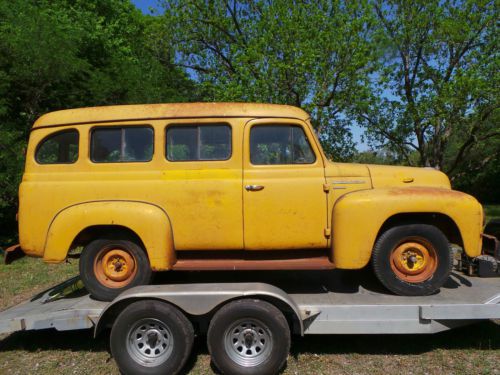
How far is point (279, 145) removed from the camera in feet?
12.9

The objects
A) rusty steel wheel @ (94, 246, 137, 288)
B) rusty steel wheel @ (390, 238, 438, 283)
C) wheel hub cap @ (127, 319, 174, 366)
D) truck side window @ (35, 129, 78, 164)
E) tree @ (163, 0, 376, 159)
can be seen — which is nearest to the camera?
wheel hub cap @ (127, 319, 174, 366)

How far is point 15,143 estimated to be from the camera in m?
9.19

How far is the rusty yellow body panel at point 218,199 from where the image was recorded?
3605 millimetres

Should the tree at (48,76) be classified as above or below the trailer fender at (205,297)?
above

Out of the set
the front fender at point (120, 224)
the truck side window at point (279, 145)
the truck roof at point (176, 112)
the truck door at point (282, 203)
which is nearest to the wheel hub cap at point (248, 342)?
the truck door at point (282, 203)

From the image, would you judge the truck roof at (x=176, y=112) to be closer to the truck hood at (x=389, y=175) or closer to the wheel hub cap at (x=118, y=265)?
the truck hood at (x=389, y=175)

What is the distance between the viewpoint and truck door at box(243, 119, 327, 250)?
3.76m

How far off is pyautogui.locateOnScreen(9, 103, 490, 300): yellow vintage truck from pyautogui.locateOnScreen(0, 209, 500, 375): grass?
0.67 m

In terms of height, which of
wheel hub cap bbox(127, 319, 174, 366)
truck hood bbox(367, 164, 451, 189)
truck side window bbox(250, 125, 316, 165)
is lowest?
wheel hub cap bbox(127, 319, 174, 366)

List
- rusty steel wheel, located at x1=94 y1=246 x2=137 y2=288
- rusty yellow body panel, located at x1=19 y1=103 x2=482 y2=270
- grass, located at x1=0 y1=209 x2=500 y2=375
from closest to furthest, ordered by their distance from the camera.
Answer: grass, located at x1=0 y1=209 x2=500 y2=375 → rusty yellow body panel, located at x1=19 y1=103 x2=482 y2=270 → rusty steel wheel, located at x1=94 y1=246 x2=137 y2=288

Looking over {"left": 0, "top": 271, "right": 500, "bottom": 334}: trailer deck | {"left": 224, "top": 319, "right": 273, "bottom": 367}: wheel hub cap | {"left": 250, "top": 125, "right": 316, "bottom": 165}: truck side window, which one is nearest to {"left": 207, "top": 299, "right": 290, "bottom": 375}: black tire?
{"left": 224, "top": 319, "right": 273, "bottom": 367}: wheel hub cap

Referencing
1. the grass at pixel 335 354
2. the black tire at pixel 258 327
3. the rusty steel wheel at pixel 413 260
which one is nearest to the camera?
the black tire at pixel 258 327

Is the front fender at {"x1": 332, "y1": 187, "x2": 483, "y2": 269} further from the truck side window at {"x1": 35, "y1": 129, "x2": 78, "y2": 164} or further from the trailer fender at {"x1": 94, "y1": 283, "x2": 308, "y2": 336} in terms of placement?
the truck side window at {"x1": 35, "y1": 129, "x2": 78, "y2": 164}

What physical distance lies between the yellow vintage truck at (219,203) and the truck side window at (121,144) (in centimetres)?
1
